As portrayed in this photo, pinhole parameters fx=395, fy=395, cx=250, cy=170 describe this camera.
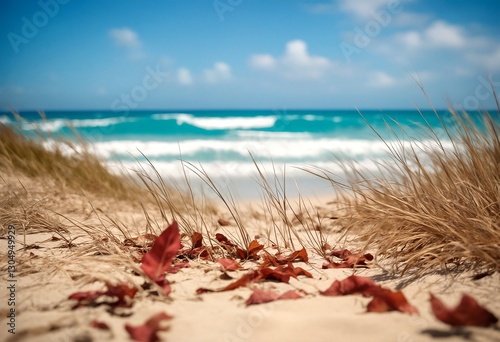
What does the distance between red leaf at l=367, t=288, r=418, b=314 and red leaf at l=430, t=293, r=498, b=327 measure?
109mm

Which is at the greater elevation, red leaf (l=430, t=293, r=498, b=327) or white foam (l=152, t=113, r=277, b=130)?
white foam (l=152, t=113, r=277, b=130)

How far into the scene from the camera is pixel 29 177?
12.2 ft

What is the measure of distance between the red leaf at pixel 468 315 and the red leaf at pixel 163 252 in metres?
0.89

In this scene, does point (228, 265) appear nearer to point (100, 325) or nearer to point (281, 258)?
point (281, 258)

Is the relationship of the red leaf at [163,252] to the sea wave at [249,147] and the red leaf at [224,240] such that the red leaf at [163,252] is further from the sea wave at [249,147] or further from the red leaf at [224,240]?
the sea wave at [249,147]

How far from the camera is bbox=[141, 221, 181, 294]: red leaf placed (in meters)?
1.45

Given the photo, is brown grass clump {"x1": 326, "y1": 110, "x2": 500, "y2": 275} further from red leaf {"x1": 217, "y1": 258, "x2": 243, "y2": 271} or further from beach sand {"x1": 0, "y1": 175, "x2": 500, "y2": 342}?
red leaf {"x1": 217, "y1": 258, "x2": 243, "y2": 271}

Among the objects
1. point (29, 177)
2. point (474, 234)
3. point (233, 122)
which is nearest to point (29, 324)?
point (474, 234)

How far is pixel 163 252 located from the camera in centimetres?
146

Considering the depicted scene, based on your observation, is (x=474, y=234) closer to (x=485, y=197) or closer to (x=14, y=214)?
(x=485, y=197)

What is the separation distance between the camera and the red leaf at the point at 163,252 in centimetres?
145

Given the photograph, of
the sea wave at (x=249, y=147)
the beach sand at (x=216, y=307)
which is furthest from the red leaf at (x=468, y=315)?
the sea wave at (x=249, y=147)

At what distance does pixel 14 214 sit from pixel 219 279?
1.41 meters

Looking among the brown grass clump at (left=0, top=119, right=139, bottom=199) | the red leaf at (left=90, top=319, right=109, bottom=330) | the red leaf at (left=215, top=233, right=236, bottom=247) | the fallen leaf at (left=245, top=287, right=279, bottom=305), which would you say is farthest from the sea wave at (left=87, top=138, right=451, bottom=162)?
the red leaf at (left=90, top=319, right=109, bottom=330)
